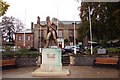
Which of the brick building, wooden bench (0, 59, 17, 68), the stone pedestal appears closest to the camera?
the stone pedestal

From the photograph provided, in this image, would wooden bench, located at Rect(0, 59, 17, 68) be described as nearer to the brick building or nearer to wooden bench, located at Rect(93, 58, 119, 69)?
wooden bench, located at Rect(93, 58, 119, 69)

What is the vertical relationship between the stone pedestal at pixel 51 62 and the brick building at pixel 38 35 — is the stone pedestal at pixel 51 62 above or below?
below

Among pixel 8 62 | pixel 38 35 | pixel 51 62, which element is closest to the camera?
pixel 51 62

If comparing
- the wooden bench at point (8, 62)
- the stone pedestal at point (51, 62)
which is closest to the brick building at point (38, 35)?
the wooden bench at point (8, 62)

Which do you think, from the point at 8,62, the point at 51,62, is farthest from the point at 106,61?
the point at 8,62

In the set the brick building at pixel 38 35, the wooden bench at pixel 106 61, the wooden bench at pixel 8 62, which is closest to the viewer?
the wooden bench at pixel 8 62

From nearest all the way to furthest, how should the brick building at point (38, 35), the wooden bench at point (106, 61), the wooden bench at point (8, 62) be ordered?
the wooden bench at point (8, 62)
the wooden bench at point (106, 61)
the brick building at point (38, 35)

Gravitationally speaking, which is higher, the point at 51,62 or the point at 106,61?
the point at 51,62

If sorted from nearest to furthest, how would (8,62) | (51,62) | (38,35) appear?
(51,62) → (8,62) → (38,35)

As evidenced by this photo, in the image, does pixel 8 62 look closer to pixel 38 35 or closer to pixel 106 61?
pixel 106 61

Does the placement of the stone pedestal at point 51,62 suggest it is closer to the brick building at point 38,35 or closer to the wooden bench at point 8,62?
the wooden bench at point 8,62

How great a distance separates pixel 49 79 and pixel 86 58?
834 centimetres

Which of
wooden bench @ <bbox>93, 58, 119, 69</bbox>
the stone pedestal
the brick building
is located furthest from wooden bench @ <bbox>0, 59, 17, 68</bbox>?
the brick building

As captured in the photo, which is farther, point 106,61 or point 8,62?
point 106,61
